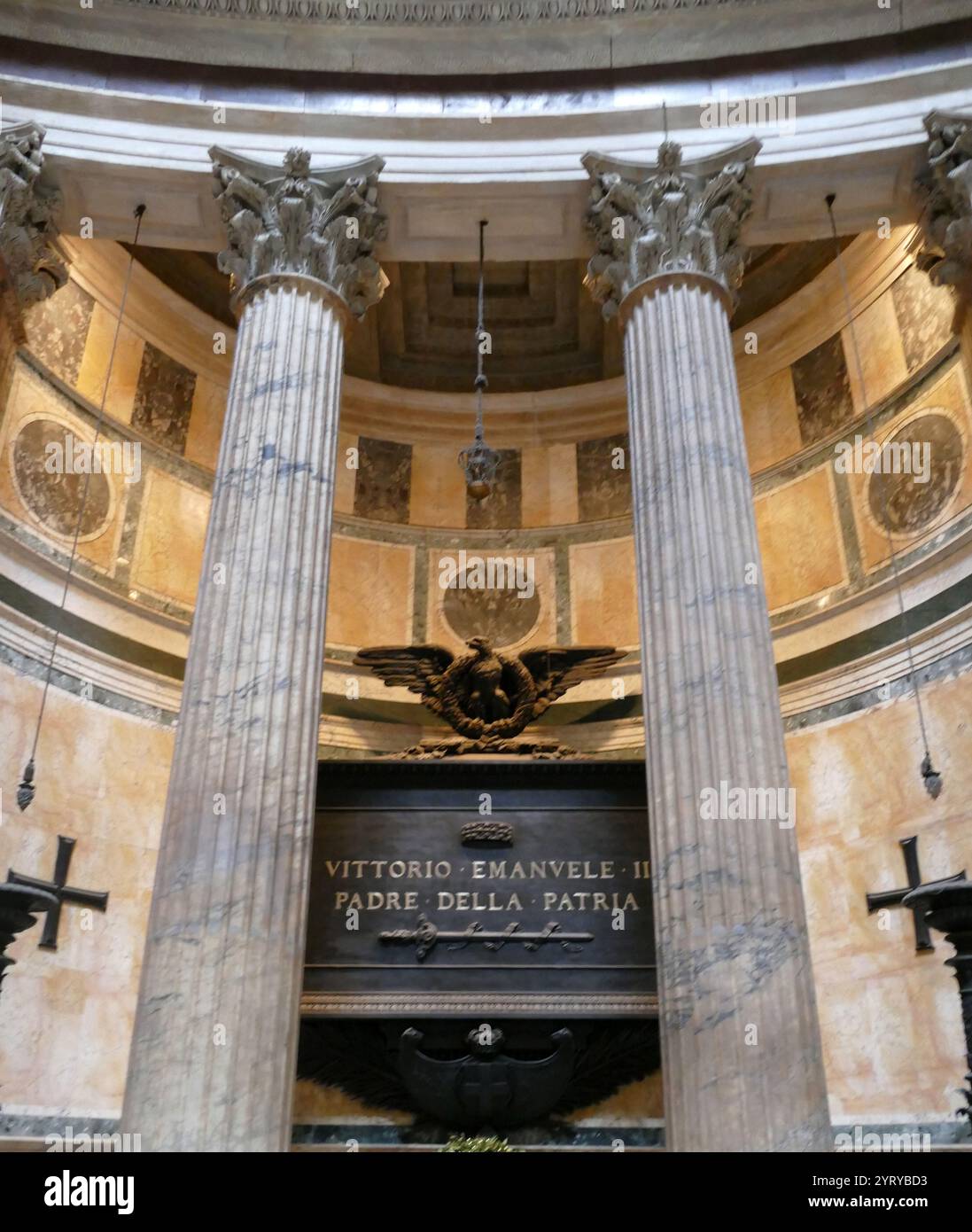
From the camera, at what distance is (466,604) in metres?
13.5

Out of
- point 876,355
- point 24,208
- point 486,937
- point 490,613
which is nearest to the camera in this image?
point 486,937

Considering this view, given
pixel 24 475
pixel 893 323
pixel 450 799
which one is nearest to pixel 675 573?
pixel 450 799

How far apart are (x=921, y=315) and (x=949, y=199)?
2471 millimetres

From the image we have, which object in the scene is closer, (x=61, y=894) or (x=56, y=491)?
(x=61, y=894)

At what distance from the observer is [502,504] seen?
14.2 meters

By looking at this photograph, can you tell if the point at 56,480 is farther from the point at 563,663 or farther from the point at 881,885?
the point at 881,885

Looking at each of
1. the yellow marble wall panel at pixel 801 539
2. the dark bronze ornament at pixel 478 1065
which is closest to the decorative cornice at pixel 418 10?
the yellow marble wall panel at pixel 801 539

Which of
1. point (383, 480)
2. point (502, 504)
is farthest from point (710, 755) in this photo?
point (383, 480)

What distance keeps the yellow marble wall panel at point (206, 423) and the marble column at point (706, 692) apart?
18.7ft

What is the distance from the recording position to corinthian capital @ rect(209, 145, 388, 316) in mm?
8797

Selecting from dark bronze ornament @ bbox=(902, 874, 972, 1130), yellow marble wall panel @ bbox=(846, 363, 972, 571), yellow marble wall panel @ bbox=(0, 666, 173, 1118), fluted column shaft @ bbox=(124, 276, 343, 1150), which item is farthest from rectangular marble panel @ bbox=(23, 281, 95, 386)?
dark bronze ornament @ bbox=(902, 874, 972, 1130)

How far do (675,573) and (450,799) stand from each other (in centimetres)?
295

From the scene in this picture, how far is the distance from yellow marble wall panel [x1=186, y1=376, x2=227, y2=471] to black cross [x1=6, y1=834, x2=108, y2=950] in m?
4.93
